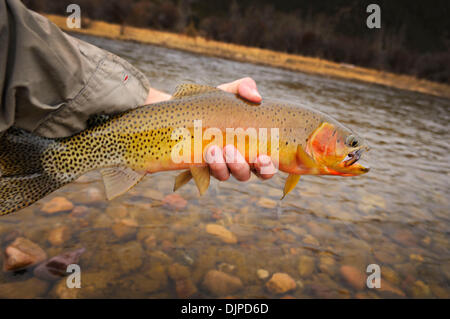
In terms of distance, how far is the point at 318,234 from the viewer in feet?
11.0

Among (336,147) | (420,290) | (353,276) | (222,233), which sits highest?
(336,147)

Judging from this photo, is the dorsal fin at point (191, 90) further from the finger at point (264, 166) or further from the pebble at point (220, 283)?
the pebble at point (220, 283)

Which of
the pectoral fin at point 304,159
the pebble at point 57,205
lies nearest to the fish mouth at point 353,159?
the pectoral fin at point 304,159

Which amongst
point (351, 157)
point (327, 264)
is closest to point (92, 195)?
point (327, 264)

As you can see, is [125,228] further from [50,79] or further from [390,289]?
[390,289]

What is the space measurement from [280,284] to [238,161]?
1.33 m

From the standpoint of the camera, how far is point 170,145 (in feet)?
6.32

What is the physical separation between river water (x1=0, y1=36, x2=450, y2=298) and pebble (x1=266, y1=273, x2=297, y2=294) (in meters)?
0.02

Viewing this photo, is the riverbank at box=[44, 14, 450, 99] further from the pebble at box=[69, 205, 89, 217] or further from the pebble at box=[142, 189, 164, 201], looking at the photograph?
the pebble at box=[69, 205, 89, 217]

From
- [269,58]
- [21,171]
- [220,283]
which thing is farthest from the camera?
[269,58]
